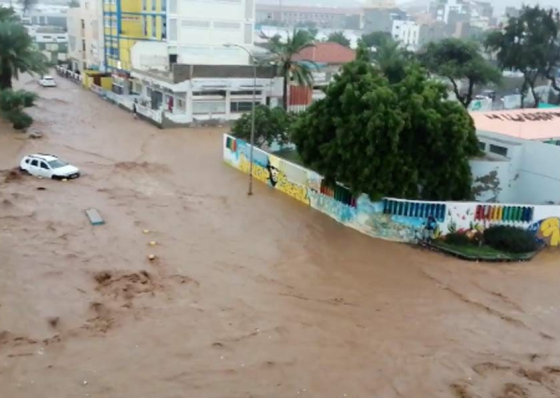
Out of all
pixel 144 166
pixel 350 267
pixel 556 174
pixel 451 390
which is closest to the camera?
pixel 451 390

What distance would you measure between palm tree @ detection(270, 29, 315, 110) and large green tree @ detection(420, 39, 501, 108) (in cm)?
1043

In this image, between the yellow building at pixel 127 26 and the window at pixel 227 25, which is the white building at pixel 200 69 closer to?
the window at pixel 227 25

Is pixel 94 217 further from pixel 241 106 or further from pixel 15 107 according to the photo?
pixel 241 106

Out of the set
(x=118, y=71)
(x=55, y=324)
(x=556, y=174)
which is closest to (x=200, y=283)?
(x=55, y=324)

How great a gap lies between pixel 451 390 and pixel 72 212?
17.6 metres

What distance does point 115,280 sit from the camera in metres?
19.5

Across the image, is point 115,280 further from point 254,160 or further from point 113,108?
point 113,108

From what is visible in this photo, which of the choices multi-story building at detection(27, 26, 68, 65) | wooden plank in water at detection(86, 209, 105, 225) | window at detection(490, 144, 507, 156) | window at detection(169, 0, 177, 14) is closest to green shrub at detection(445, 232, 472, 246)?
window at detection(490, 144, 507, 156)

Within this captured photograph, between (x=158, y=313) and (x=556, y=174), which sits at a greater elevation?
(x=556, y=174)

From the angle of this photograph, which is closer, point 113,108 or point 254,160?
point 254,160

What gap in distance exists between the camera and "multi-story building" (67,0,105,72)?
71.9m

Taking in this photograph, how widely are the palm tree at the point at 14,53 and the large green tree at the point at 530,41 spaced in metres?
38.0

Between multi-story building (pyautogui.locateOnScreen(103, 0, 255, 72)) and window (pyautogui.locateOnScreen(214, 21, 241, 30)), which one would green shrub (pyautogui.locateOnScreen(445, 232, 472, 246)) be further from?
window (pyautogui.locateOnScreen(214, 21, 241, 30))

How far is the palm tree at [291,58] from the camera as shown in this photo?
1711 inches
